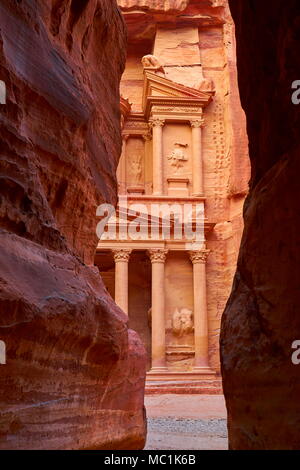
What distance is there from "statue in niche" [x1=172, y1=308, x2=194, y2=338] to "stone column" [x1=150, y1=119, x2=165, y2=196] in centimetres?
470

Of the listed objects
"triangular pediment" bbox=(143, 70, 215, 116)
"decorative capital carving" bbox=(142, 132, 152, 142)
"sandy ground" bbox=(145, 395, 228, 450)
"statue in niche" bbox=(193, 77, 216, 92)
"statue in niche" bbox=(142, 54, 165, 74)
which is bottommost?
"sandy ground" bbox=(145, 395, 228, 450)

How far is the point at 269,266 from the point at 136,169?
21.4 metres

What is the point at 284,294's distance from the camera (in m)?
2.75

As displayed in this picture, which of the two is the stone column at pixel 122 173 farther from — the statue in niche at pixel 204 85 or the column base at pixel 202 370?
the column base at pixel 202 370

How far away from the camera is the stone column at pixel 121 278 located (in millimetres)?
20130

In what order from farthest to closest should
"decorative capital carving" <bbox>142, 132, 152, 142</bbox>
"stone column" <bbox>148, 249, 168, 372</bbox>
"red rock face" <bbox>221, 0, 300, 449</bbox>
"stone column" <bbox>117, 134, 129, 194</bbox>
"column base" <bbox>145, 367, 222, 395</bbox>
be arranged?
"decorative capital carving" <bbox>142, 132, 152, 142</bbox>
"stone column" <bbox>117, 134, 129, 194</bbox>
"stone column" <bbox>148, 249, 168, 372</bbox>
"column base" <bbox>145, 367, 222, 395</bbox>
"red rock face" <bbox>221, 0, 300, 449</bbox>

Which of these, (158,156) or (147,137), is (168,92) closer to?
(147,137)

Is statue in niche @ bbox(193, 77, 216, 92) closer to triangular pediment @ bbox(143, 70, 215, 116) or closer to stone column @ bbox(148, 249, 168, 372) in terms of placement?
triangular pediment @ bbox(143, 70, 215, 116)

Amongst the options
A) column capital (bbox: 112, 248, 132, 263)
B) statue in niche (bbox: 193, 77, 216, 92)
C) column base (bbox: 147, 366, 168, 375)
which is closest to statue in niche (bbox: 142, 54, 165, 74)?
statue in niche (bbox: 193, 77, 216, 92)

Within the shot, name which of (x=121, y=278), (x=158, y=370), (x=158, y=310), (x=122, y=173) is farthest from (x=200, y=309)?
(x=122, y=173)

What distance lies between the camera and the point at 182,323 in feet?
67.7

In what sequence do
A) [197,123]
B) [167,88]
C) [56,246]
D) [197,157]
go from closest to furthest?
1. [56,246]
2. [197,157]
3. [167,88]
4. [197,123]

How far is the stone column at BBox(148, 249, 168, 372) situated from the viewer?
782 inches

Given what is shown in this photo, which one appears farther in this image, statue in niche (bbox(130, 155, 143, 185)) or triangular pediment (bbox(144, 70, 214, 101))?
statue in niche (bbox(130, 155, 143, 185))
